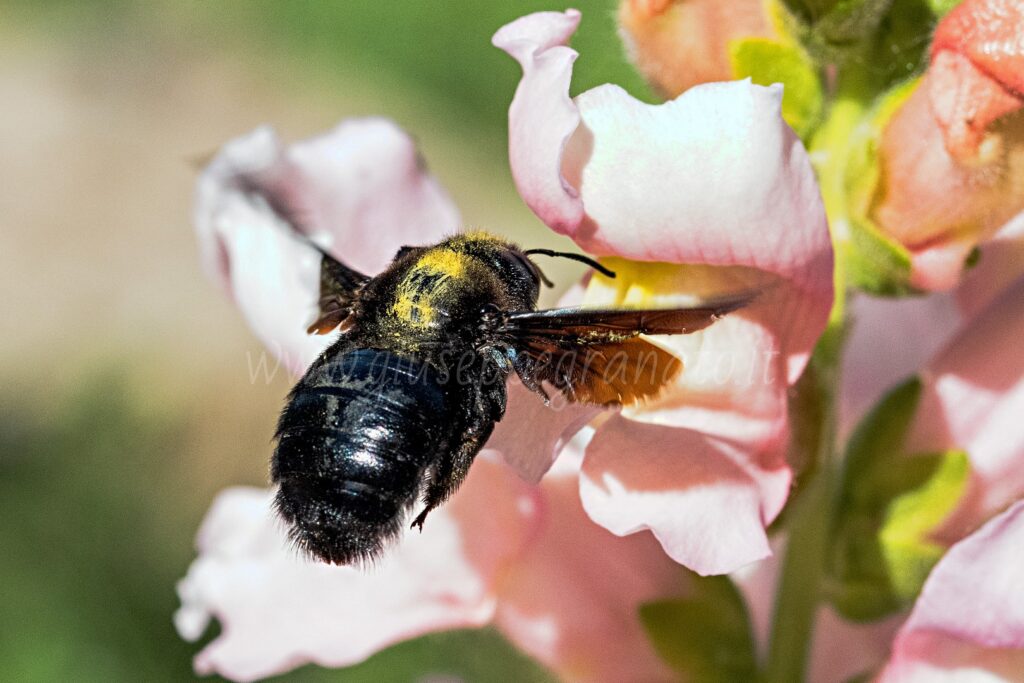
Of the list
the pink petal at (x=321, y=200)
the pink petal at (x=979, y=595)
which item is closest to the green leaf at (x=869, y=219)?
the pink petal at (x=979, y=595)

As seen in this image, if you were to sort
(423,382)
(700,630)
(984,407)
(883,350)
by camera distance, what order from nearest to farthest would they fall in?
(423,382)
(984,407)
(700,630)
(883,350)

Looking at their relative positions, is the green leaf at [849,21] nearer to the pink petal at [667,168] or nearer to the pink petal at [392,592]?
the pink petal at [667,168]

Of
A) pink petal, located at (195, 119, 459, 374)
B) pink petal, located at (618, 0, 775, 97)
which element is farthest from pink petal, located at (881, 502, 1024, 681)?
pink petal, located at (195, 119, 459, 374)

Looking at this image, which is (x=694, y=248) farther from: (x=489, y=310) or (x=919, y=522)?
(x=919, y=522)

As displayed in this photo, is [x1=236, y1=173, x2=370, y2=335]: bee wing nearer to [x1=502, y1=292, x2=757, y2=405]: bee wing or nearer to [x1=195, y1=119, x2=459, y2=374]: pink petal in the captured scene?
[x1=195, y1=119, x2=459, y2=374]: pink petal

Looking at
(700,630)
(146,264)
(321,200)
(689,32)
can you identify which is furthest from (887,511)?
(146,264)

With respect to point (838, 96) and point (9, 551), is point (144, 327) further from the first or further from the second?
point (838, 96)

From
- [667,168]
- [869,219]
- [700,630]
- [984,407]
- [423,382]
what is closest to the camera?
[667,168]
